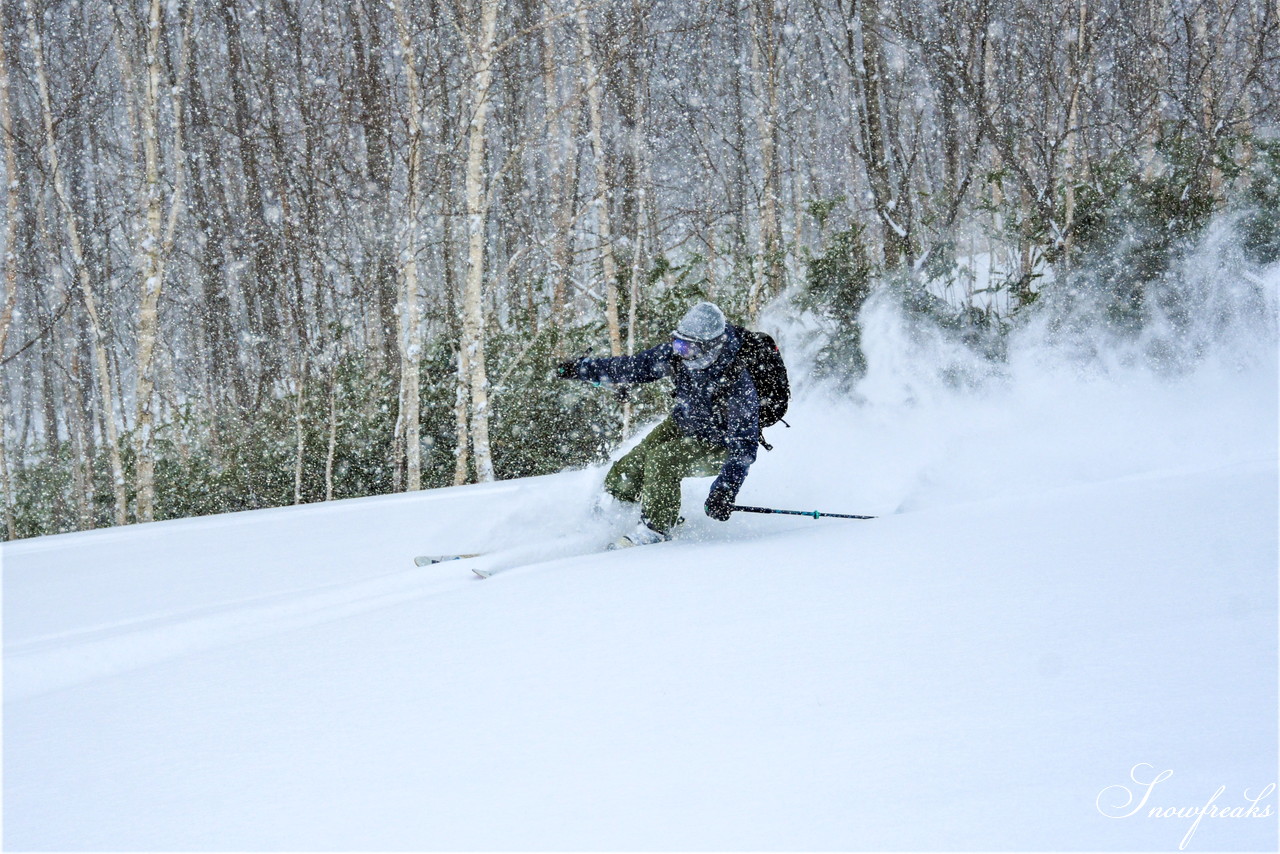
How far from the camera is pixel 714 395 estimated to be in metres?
4.61

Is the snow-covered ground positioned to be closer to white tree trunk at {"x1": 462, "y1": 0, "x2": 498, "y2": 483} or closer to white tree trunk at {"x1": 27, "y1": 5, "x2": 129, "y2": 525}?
white tree trunk at {"x1": 462, "y1": 0, "x2": 498, "y2": 483}

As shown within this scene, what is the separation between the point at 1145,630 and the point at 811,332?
19.4ft

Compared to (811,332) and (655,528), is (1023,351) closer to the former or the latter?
(811,332)

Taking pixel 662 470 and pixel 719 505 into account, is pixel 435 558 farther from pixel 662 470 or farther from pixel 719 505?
pixel 719 505


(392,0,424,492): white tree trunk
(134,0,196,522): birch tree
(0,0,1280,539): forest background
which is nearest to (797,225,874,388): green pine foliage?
(0,0,1280,539): forest background

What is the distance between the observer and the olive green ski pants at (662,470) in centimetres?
468

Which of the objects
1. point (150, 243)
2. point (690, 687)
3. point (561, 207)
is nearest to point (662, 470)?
point (690, 687)

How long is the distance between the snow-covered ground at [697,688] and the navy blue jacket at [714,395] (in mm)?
494

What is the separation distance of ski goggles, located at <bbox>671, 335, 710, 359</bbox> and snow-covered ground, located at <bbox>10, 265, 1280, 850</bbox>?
104 centimetres

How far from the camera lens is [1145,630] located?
7.61 feet

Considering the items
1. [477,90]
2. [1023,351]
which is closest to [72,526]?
[477,90]

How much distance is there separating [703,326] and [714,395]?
458 mm

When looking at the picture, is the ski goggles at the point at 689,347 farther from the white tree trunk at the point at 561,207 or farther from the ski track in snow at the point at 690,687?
the white tree trunk at the point at 561,207

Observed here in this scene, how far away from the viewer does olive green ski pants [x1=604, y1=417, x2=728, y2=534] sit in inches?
184
